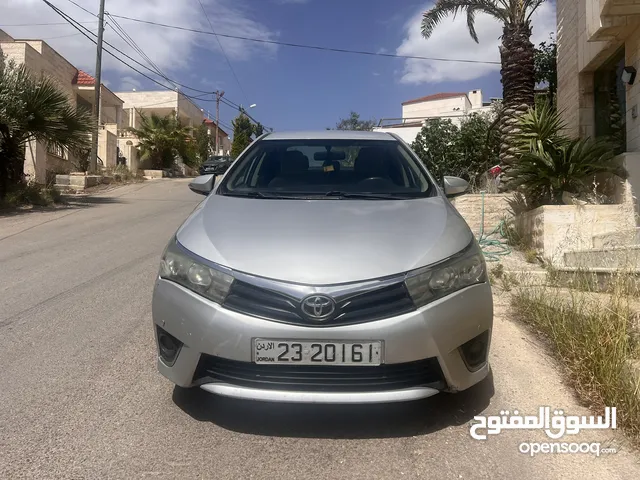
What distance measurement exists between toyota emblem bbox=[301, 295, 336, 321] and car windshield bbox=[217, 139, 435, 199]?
3.97 ft

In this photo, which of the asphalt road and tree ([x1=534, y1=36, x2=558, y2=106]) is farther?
tree ([x1=534, y1=36, x2=558, y2=106])

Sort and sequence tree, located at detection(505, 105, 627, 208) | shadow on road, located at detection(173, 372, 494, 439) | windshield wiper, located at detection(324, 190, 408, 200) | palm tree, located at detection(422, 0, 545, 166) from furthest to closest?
1. palm tree, located at detection(422, 0, 545, 166)
2. tree, located at detection(505, 105, 627, 208)
3. windshield wiper, located at detection(324, 190, 408, 200)
4. shadow on road, located at detection(173, 372, 494, 439)

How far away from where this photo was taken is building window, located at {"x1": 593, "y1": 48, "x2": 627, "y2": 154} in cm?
848

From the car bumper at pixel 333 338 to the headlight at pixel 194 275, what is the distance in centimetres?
4

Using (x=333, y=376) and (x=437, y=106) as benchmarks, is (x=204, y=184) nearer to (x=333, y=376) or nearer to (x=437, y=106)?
(x=333, y=376)

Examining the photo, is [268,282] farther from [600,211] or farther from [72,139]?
[72,139]

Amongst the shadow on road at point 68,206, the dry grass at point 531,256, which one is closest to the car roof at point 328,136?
the dry grass at point 531,256

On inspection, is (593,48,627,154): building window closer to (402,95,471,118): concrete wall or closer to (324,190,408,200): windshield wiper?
(324,190,408,200): windshield wiper

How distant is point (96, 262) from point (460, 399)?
5.34 m

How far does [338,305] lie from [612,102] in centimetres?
877

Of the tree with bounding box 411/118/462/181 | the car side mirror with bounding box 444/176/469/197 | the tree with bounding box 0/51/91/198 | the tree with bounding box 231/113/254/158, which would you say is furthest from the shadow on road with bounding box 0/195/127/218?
the tree with bounding box 231/113/254/158

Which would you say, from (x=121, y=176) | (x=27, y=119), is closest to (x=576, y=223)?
(x=27, y=119)

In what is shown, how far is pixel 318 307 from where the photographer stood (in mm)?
2332

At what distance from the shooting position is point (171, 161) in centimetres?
Result: 2877
